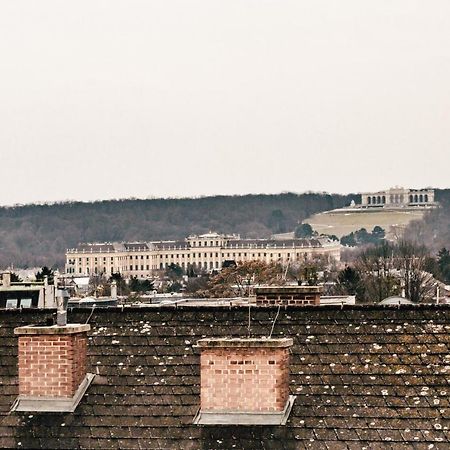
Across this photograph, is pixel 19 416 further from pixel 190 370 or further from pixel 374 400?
pixel 374 400

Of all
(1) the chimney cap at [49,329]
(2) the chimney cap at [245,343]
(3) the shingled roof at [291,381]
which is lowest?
(3) the shingled roof at [291,381]

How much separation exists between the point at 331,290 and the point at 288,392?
281 feet

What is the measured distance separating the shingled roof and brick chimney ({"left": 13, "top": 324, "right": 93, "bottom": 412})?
142 millimetres

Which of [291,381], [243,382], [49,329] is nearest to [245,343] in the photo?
[243,382]

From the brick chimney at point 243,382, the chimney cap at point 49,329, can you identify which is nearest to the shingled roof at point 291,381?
the brick chimney at point 243,382

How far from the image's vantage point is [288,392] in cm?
1691

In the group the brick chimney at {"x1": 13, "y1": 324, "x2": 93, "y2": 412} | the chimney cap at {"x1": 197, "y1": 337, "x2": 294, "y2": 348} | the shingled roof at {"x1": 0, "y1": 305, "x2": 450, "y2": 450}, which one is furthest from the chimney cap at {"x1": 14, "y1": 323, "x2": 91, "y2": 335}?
the chimney cap at {"x1": 197, "y1": 337, "x2": 294, "y2": 348}

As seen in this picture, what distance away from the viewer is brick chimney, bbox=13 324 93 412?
676 inches

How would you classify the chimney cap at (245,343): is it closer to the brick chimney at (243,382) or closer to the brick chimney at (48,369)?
the brick chimney at (243,382)

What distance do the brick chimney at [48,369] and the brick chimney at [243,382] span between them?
53.8 inches

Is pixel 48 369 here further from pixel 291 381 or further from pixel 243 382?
pixel 291 381

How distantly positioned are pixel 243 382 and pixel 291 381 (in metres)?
0.75

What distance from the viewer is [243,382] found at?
16.7 metres

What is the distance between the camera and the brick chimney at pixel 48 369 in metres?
17.2
